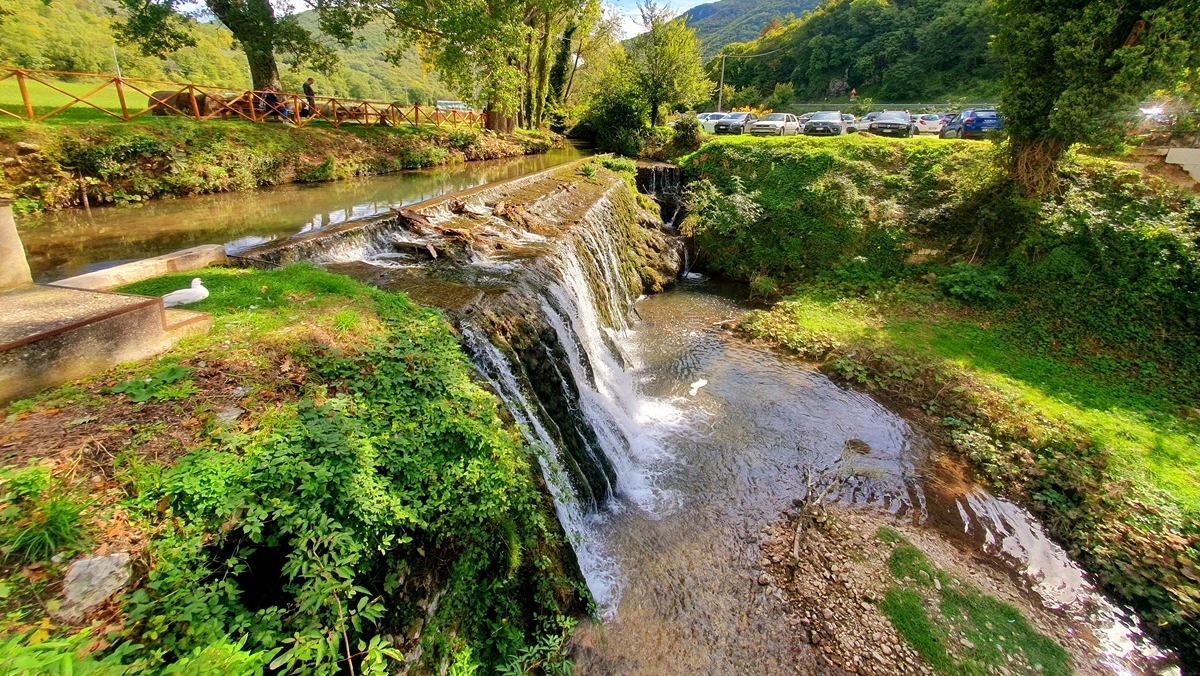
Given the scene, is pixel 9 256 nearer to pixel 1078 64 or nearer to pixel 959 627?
pixel 959 627

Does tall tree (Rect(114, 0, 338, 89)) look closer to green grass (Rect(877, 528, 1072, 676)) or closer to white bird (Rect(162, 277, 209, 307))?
white bird (Rect(162, 277, 209, 307))

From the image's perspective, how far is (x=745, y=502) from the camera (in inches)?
236

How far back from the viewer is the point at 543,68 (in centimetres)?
2912

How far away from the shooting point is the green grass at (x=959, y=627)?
4.25 m

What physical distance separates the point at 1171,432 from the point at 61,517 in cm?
1120

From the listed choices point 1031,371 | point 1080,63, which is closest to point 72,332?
point 1031,371

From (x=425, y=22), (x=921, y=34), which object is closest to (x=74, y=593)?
(x=425, y=22)

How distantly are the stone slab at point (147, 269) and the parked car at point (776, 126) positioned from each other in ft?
68.4

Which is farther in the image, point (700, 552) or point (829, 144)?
point (829, 144)

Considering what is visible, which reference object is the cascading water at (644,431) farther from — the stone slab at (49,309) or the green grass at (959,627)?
the stone slab at (49,309)

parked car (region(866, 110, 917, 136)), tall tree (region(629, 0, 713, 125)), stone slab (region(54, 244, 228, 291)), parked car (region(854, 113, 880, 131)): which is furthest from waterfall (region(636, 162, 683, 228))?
stone slab (region(54, 244, 228, 291))

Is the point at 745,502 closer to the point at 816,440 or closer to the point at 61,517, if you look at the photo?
the point at 816,440

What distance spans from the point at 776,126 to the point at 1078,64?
12.9m

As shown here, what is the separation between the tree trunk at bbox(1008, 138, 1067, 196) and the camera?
10430 millimetres
